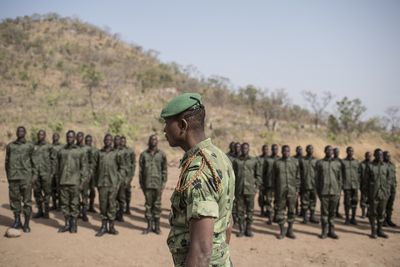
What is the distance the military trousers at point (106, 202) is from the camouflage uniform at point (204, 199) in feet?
21.5

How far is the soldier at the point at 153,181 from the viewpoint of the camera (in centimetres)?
866

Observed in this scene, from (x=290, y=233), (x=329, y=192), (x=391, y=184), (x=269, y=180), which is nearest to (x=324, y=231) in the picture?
(x=290, y=233)

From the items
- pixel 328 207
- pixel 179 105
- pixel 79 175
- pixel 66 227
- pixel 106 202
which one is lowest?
pixel 66 227

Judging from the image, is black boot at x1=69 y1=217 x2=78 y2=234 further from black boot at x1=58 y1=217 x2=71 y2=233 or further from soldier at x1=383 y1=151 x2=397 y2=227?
soldier at x1=383 y1=151 x2=397 y2=227

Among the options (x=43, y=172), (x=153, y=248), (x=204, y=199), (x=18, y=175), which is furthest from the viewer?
(x=43, y=172)

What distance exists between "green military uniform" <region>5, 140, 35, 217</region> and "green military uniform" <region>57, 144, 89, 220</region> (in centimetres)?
66

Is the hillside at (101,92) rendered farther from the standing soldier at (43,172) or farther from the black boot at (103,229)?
the black boot at (103,229)

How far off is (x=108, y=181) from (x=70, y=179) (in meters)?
0.84

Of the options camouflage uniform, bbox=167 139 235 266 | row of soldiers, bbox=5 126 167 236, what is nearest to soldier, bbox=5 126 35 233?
row of soldiers, bbox=5 126 167 236

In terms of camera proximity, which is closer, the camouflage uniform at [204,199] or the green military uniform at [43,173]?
the camouflage uniform at [204,199]

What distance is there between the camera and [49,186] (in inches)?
384

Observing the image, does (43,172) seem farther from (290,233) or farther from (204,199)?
(204,199)

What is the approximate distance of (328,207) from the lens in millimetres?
8805

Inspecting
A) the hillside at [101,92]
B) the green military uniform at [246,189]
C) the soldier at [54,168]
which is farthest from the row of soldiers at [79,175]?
the hillside at [101,92]
